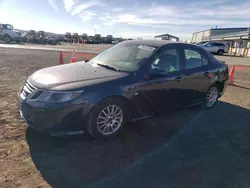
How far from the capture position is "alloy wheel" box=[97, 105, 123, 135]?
3.33 meters

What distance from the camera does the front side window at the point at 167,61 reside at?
3.87m

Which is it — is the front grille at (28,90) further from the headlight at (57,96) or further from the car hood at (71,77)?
the headlight at (57,96)

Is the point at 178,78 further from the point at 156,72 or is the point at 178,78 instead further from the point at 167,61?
the point at 156,72

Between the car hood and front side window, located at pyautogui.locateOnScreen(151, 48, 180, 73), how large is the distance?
2.41 ft

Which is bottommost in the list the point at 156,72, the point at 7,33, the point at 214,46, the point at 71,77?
the point at 71,77

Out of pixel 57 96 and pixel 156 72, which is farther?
pixel 156 72

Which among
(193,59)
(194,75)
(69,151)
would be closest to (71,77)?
(69,151)

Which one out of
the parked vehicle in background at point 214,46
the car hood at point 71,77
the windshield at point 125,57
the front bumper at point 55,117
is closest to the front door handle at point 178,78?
the windshield at point 125,57

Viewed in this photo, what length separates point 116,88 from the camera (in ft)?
10.7

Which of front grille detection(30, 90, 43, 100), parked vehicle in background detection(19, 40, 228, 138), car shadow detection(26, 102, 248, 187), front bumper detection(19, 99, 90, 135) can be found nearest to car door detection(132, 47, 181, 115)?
parked vehicle in background detection(19, 40, 228, 138)

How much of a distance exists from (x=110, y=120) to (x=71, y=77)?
95 centimetres

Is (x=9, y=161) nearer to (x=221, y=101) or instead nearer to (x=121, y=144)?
(x=121, y=144)

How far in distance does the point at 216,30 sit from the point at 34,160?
198 feet

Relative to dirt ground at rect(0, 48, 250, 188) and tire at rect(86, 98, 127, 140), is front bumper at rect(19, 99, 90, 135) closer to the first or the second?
tire at rect(86, 98, 127, 140)
